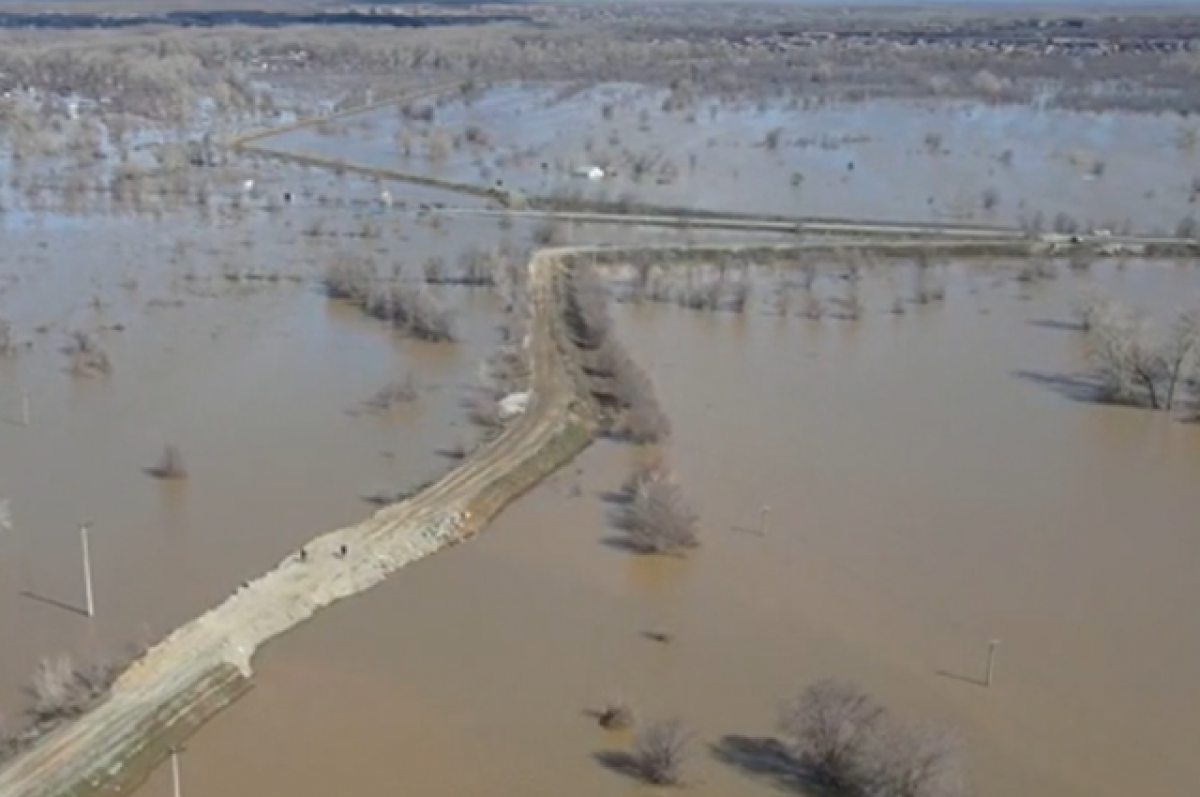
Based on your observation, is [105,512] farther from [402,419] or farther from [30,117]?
[30,117]

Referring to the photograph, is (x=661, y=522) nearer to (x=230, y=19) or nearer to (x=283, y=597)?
(x=283, y=597)

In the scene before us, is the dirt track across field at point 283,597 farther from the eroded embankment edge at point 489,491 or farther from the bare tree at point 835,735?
the bare tree at point 835,735

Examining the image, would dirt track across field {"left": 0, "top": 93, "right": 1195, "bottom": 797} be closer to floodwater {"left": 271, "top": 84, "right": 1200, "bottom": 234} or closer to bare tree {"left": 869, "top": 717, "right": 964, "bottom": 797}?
bare tree {"left": 869, "top": 717, "right": 964, "bottom": 797}

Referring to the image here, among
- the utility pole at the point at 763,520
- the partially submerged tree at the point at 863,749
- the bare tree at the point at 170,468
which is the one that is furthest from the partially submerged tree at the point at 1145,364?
the bare tree at the point at 170,468

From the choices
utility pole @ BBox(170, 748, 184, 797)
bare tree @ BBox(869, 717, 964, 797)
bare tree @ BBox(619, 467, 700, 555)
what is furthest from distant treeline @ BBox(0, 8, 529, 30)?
bare tree @ BBox(869, 717, 964, 797)

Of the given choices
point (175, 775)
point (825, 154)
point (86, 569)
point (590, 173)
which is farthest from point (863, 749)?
point (825, 154)

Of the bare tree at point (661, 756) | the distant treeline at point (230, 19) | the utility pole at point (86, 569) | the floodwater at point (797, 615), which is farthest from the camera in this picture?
the distant treeline at point (230, 19)
